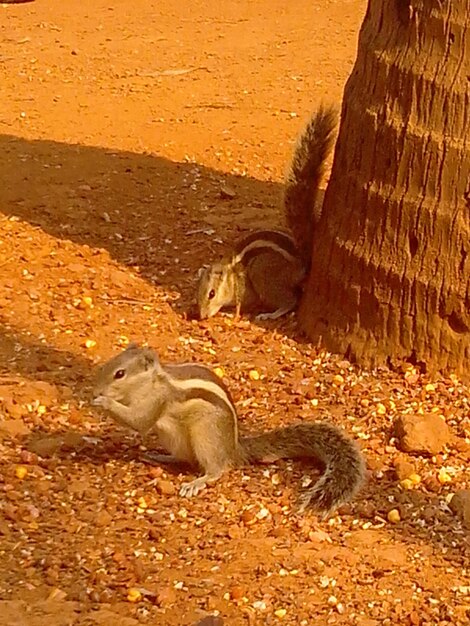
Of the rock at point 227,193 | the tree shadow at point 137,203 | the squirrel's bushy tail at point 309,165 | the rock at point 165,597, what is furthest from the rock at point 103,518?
the rock at point 227,193

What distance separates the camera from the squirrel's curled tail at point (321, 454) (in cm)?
523

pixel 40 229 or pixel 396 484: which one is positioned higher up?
pixel 40 229

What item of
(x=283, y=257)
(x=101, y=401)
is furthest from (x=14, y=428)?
(x=283, y=257)

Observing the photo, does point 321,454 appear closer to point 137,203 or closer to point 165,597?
point 165,597

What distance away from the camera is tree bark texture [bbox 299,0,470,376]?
239 inches

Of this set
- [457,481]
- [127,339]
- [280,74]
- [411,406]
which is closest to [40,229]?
[127,339]

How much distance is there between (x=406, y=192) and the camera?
619 centimetres

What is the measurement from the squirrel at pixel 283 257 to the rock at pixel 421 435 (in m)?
1.67

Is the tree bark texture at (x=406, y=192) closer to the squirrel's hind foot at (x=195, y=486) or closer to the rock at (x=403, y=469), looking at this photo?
the rock at (x=403, y=469)

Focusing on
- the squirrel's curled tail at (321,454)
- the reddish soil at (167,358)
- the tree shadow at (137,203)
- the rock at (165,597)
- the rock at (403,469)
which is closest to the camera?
the rock at (165,597)

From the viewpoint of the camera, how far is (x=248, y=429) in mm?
5910

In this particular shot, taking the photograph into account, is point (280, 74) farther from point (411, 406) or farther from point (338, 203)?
point (411, 406)

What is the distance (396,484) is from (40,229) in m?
3.40

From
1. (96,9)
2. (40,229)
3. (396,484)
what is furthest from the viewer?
(96,9)
